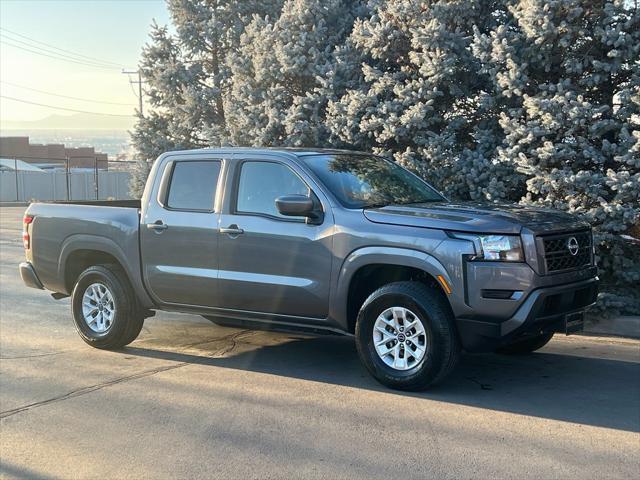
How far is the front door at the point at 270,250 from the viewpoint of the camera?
19.6 feet

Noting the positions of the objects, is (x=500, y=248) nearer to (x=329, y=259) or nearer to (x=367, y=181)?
(x=329, y=259)

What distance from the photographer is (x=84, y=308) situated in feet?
24.3

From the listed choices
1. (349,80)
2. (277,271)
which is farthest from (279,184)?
(349,80)

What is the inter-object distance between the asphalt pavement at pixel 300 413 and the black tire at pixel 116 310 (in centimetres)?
15

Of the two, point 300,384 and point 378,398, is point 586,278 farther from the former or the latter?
point 300,384

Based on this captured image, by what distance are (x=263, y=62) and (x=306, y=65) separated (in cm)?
74

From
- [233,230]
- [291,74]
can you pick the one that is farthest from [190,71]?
[233,230]

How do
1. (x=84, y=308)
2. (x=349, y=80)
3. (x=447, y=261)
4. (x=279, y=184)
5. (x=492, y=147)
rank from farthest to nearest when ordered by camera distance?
1. (x=349, y=80)
2. (x=492, y=147)
3. (x=84, y=308)
4. (x=279, y=184)
5. (x=447, y=261)

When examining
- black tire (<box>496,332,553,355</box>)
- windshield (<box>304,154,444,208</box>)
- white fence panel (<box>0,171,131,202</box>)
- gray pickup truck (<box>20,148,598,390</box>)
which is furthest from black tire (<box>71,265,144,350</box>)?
white fence panel (<box>0,171,131,202</box>)

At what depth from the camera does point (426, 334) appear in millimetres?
5496

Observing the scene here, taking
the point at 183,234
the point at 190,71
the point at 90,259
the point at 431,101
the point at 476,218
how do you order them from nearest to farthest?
the point at 476,218
the point at 183,234
the point at 90,259
the point at 431,101
the point at 190,71

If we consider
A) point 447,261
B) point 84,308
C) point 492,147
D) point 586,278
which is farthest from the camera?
point 492,147

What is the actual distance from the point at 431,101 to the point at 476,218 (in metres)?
4.40

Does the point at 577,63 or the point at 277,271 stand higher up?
the point at 577,63
